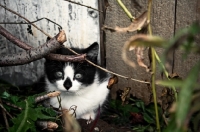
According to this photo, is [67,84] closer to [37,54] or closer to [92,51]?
[92,51]

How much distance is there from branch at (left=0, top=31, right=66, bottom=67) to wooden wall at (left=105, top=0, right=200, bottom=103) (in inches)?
17.2

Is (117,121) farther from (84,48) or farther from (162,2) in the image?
(162,2)

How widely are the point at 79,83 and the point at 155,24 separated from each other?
1.77ft

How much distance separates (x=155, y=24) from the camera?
2.30 metres

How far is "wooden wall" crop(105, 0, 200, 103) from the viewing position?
7.15ft

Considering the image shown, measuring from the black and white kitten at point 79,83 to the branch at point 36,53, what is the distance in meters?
0.34

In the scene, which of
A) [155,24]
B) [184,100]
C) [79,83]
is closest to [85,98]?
[79,83]

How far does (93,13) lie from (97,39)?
170mm

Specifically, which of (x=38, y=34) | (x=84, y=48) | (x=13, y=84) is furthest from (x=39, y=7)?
(x=13, y=84)

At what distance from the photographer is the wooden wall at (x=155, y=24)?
2180 mm

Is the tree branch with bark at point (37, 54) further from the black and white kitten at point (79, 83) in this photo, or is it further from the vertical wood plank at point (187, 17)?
the vertical wood plank at point (187, 17)

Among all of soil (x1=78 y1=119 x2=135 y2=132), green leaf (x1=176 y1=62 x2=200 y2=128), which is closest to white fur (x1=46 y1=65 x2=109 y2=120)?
soil (x1=78 y1=119 x2=135 y2=132)

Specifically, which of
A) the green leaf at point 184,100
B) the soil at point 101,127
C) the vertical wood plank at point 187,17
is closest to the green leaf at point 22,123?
the soil at point 101,127

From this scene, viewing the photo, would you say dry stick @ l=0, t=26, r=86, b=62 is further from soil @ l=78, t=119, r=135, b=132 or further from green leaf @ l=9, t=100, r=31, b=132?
soil @ l=78, t=119, r=135, b=132
